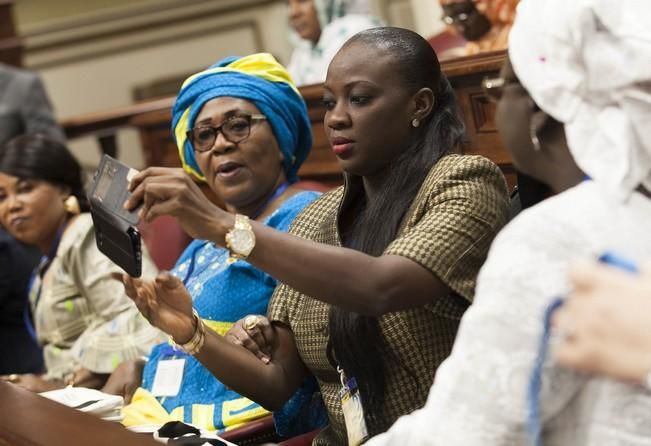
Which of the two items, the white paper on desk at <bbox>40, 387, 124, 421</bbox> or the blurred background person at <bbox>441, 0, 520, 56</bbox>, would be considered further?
the blurred background person at <bbox>441, 0, 520, 56</bbox>

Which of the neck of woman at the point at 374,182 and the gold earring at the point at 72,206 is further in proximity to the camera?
the gold earring at the point at 72,206

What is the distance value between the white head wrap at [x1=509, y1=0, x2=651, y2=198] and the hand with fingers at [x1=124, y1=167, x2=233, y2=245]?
0.69m

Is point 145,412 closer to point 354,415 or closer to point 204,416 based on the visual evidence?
point 204,416

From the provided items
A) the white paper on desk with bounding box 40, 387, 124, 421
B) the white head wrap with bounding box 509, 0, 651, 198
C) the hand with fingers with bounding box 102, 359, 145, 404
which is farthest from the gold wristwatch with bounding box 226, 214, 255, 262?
the hand with fingers with bounding box 102, 359, 145, 404

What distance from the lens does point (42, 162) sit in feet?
12.3

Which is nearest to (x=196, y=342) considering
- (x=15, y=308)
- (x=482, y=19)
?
(x=15, y=308)

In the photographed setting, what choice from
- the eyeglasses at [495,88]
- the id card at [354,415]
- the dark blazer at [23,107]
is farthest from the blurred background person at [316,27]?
the eyeglasses at [495,88]

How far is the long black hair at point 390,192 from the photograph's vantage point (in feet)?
7.22

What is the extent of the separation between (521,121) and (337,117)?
0.73m

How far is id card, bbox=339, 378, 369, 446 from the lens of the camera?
2.22 metres

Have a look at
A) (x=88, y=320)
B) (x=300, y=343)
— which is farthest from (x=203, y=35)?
(x=300, y=343)

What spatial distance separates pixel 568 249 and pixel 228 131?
1.55 meters

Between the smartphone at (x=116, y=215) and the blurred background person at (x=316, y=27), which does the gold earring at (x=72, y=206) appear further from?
the blurred background person at (x=316, y=27)

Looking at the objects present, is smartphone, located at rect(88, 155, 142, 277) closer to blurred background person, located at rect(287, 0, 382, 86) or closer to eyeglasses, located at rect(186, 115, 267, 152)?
eyeglasses, located at rect(186, 115, 267, 152)
